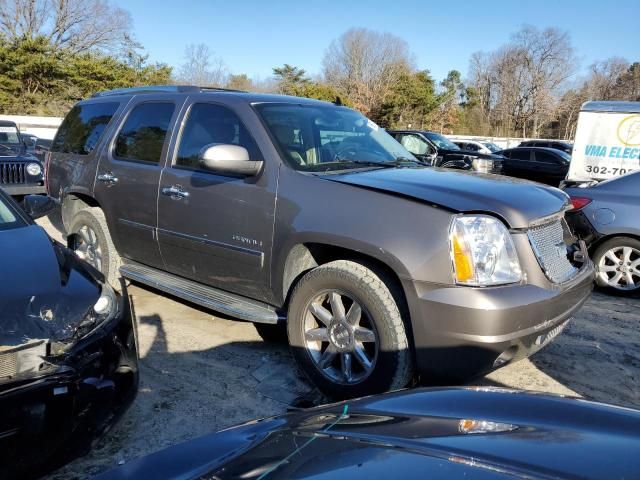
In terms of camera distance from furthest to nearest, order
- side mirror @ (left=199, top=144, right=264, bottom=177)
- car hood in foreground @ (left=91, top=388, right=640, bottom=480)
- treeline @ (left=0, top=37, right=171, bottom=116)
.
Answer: treeline @ (left=0, top=37, right=171, bottom=116)
side mirror @ (left=199, top=144, right=264, bottom=177)
car hood in foreground @ (left=91, top=388, right=640, bottom=480)

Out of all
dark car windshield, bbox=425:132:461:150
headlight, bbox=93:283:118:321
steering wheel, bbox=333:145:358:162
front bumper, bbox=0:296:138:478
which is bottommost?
front bumper, bbox=0:296:138:478

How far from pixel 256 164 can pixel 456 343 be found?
1.74 m

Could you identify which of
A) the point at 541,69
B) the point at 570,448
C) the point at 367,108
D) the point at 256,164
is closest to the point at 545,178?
the point at 256,164

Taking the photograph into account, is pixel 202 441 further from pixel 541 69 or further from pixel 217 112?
pixel 541 69

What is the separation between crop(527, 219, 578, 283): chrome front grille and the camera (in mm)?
2977

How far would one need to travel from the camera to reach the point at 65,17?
1626 inches

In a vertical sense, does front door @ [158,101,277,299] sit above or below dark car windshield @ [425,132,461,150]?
below

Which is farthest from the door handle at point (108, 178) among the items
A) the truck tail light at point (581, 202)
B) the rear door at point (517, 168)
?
the rear door at point (517, 168)

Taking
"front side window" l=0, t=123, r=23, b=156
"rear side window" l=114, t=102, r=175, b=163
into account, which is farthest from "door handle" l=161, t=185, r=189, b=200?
"front side window" l=0, t=123, r=23, b=156

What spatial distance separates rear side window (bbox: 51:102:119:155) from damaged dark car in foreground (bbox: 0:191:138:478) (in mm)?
2206

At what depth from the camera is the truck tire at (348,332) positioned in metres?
2.92

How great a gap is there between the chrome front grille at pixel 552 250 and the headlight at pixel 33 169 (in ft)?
29.2

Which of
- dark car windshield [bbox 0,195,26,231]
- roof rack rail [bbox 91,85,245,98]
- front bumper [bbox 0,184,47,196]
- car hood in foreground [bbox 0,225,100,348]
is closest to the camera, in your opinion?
car hood in foreground [bbox 0,225,100,348]

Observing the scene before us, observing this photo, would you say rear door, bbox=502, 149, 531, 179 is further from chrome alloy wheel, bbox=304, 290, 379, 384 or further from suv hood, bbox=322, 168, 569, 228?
chrome alloy wheel, bbox=304, 290, 379, 384
